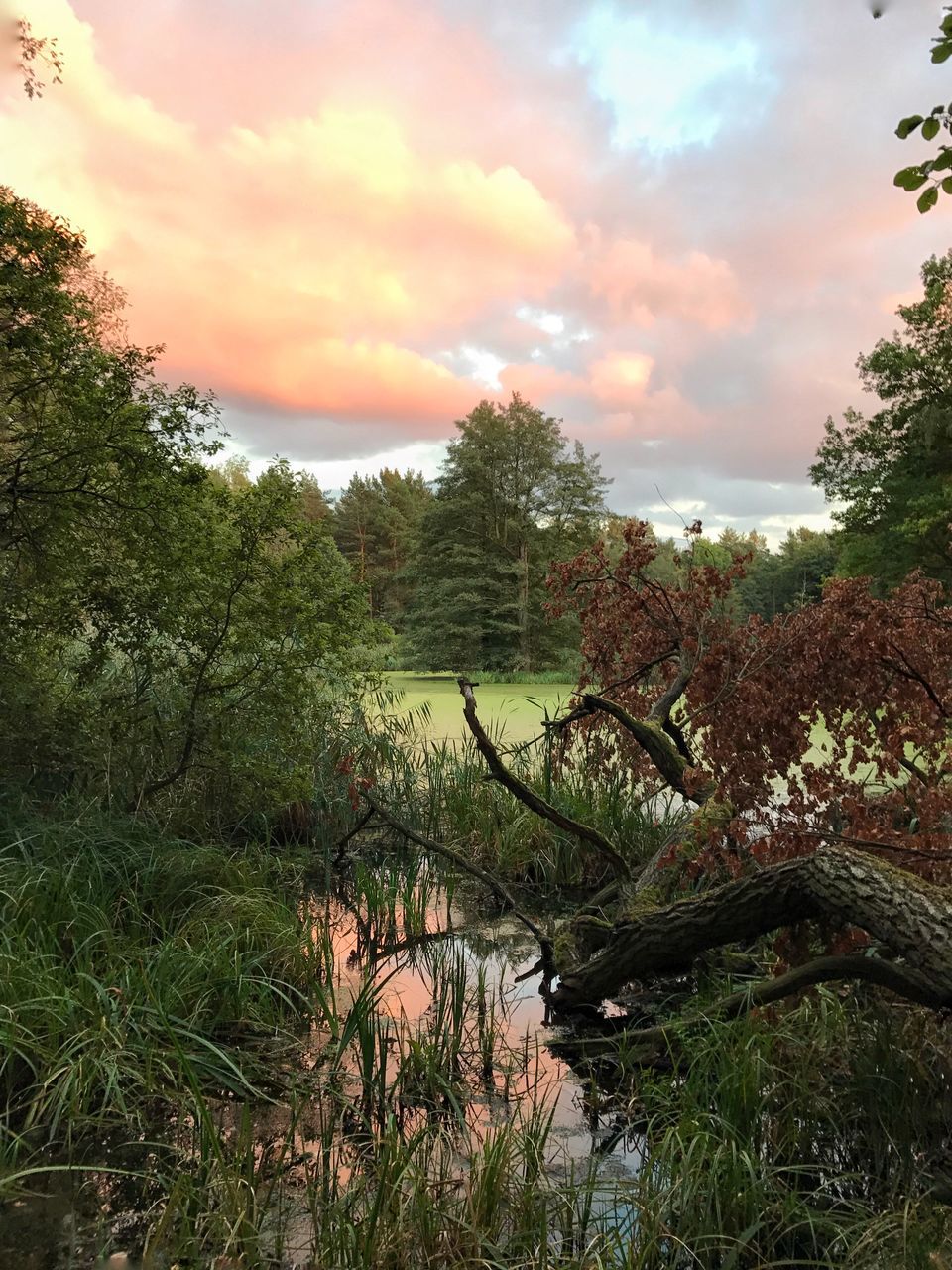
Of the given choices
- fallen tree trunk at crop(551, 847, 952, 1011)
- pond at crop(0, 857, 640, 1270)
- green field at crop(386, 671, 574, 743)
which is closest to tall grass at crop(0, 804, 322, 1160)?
pond at crop(0, 857, 640, 1270)

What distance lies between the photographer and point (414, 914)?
4.21 metres

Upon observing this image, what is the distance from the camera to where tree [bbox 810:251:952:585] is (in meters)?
18.4

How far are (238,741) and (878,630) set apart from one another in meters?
3.63

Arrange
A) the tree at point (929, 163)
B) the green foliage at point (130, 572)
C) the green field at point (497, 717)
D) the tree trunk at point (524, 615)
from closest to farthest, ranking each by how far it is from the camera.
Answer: the tree at point (929, 163), the green foliage at point (130, 572), the green field at point (497, 717), the tree trunk at point (524, 615)

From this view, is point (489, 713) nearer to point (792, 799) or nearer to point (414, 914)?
point (414, 914)

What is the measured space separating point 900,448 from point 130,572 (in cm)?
1995

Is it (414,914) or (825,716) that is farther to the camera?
(414,914)

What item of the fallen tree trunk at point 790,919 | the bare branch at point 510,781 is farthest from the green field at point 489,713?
the fallen tree trunk at point 790,919

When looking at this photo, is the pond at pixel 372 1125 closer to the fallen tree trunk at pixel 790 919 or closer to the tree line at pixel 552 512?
the fallen tree trunk at pixel 790 919

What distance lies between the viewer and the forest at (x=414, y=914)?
6.44 feet

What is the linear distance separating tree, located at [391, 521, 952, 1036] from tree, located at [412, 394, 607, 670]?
66.0 ft

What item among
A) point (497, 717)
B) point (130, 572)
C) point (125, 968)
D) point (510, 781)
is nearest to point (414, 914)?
point (510, 781)

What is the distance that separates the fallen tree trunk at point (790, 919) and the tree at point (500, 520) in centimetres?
2089

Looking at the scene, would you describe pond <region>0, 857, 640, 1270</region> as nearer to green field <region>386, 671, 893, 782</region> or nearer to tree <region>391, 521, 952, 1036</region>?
tree <region>391, 521, 952, 1036</region>
